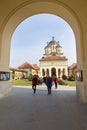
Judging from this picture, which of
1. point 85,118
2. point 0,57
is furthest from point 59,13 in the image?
point 85,118

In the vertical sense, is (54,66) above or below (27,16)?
below

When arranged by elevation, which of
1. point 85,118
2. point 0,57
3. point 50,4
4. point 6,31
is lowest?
point 85,118

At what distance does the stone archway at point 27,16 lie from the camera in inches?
480

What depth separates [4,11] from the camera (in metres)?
12.4

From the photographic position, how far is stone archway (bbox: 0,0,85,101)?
12180 mm

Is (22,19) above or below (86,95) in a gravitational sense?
above

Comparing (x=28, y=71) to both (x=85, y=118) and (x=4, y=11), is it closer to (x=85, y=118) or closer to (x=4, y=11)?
(x=4, y=11)

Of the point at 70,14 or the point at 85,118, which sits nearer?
the point at 85,118

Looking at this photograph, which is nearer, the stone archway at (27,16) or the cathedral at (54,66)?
the stone archway at (27,16)

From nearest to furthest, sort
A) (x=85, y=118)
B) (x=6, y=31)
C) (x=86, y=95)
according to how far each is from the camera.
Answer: (x=85, y=118) → (x=86, y=95) → (x=6, y=31)

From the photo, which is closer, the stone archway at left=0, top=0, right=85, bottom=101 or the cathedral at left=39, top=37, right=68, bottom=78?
the stone archway at left=0, top=0, right=85, bottom=101

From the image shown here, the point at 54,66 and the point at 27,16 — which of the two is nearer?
the point at 27,16

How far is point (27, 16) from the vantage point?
14.3m

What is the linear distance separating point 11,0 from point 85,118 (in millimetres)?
9253
